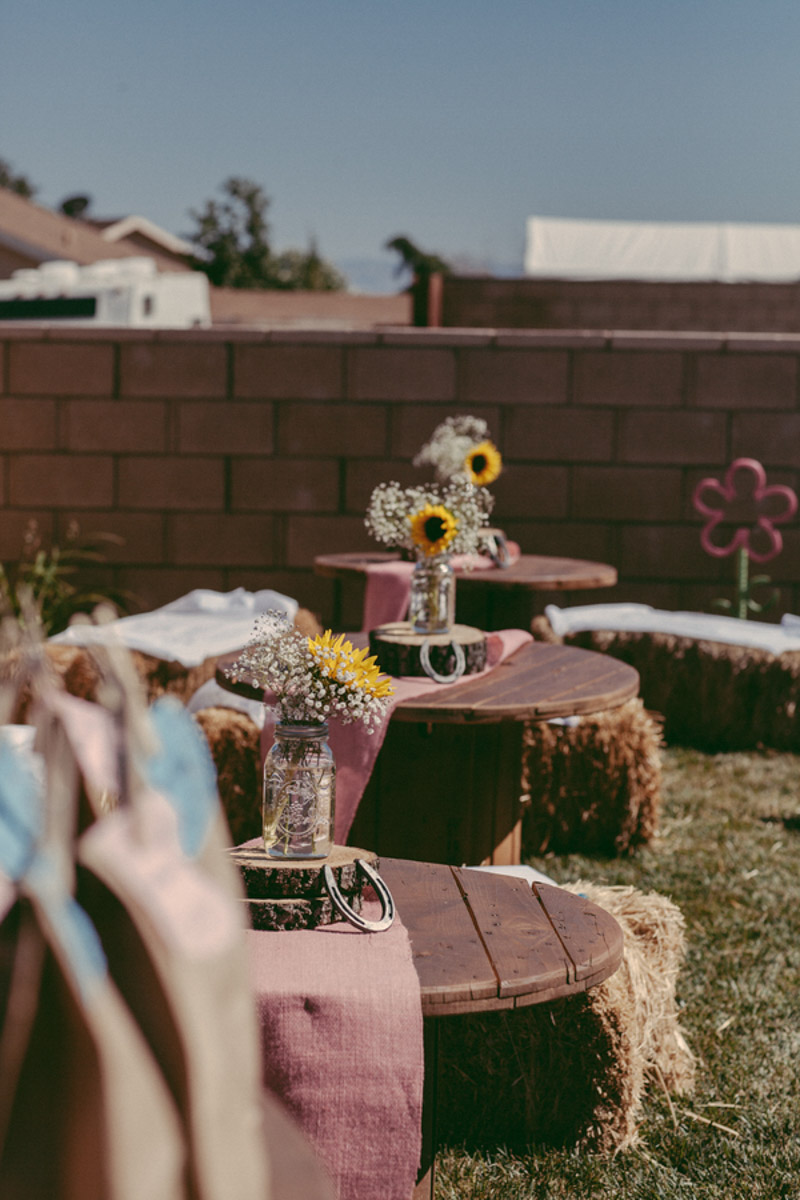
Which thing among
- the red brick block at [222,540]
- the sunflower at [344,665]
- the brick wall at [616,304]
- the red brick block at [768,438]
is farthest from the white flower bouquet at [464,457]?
the brick wall at [616,304]

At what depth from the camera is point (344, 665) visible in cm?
212

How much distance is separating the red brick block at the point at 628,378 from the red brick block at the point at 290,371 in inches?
53.5

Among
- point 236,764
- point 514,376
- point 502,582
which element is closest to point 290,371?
point 514,376

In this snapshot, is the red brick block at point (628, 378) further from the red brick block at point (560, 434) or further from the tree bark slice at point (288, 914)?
the tree bark slice at point (288, 914)

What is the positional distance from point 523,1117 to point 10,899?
6.95ft

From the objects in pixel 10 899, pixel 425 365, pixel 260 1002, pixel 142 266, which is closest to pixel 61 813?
pixel 10 899

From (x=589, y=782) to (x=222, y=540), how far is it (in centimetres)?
321

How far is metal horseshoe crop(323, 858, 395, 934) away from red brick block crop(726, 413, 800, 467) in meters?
5.51

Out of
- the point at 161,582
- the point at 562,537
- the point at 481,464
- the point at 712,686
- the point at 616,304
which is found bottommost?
the point at 712,686

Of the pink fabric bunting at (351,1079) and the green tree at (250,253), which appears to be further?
the green tree at (250,253)

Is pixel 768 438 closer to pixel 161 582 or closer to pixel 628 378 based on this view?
pixel 628 378

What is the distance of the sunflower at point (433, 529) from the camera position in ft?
11.7

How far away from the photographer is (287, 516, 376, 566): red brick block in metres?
7.03

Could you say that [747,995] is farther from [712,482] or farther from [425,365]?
[425,365]
